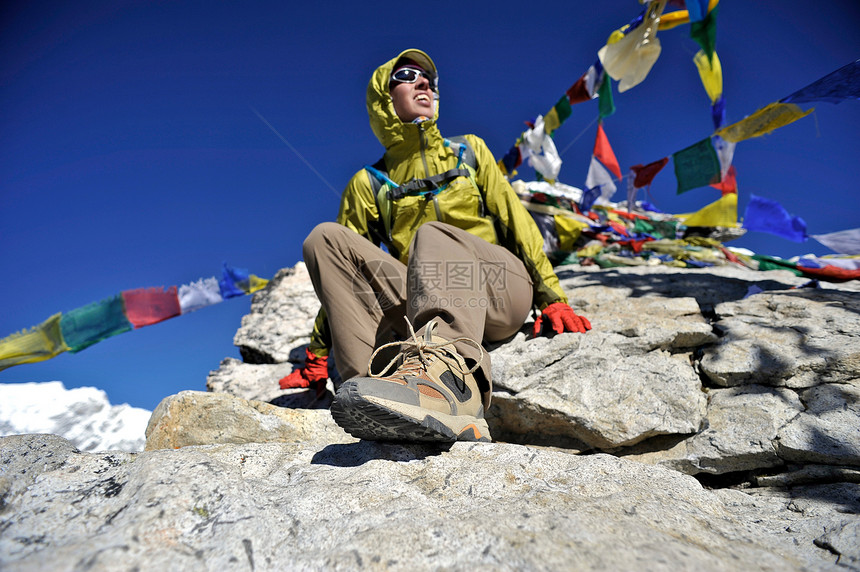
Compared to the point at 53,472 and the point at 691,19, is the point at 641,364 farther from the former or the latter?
the point at 691,19

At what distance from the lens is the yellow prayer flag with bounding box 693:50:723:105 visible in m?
3.85

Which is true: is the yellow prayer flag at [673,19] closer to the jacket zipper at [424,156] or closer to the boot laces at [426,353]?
the jacket zipper at [424,156]

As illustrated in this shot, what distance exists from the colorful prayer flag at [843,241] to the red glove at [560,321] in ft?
6.30

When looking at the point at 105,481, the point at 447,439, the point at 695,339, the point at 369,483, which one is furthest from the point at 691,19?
the point at 105,481

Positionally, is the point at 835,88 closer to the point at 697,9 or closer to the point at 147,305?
the point at 697,9

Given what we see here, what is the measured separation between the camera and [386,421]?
3.91 feet

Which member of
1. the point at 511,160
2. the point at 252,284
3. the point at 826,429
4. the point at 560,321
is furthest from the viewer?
the point at 511,160

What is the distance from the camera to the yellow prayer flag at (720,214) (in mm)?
4758

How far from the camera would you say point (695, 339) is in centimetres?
215

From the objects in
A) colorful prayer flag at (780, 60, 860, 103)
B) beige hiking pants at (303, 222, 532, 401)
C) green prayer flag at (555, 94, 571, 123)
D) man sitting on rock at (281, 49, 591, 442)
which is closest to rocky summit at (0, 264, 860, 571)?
man sitting on rock at (281, 49, 591, 442)

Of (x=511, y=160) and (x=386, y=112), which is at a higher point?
(x=511, y=160)

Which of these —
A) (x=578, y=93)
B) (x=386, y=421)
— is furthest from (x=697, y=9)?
Result: (x=386, y=421)

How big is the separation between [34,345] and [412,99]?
3.54 m

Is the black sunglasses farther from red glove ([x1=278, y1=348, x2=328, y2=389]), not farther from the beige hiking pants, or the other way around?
red glove ([x1=278, y1=348, x2=328, y2=389])
